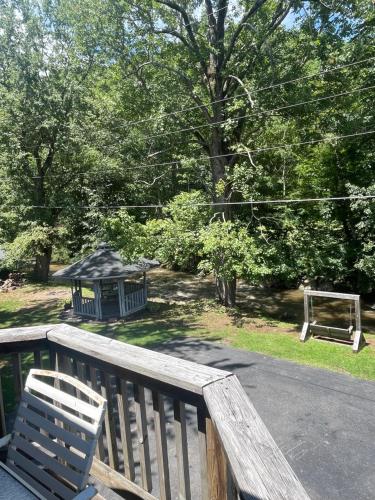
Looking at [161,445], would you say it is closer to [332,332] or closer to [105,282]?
[332,332]

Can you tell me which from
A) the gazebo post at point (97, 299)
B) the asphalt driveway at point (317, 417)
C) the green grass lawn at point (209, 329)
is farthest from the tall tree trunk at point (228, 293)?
the asphalt driveway at point (317, 417)

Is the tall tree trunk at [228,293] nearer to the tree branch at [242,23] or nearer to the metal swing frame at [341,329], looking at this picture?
the metal swing frame at [341,329]

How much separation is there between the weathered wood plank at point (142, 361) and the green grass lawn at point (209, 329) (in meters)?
7.17

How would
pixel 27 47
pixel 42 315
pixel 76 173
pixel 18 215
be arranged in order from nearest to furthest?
pixel 42 315, pixel 27 47, pixel 18 215, pixel 76 173

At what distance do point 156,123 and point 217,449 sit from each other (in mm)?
13614

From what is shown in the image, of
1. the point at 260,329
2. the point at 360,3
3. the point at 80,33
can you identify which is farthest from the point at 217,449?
→ the point at 80,33

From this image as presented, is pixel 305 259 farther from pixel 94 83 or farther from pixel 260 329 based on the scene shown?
pixel 94 83

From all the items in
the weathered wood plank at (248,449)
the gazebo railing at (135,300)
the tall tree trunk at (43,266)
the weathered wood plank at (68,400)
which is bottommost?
the gazebo railing at (135,300)

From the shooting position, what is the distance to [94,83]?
→ 1867 centimetres

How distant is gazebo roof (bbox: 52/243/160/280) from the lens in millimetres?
13312

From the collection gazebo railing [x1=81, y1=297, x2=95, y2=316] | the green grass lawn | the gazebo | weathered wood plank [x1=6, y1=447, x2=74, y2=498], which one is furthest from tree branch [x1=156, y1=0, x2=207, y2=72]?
weathered wood plank [x1=6, y1=447, x2=74, y2=498]

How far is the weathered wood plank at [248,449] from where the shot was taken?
3.45ft

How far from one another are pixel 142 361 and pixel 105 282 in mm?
13398

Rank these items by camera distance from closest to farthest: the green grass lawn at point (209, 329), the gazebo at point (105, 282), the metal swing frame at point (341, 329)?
the green grass lawn at point (209, 329)
the metal swing frame at point (341, 329)
the gazebo at point (105, 282)
